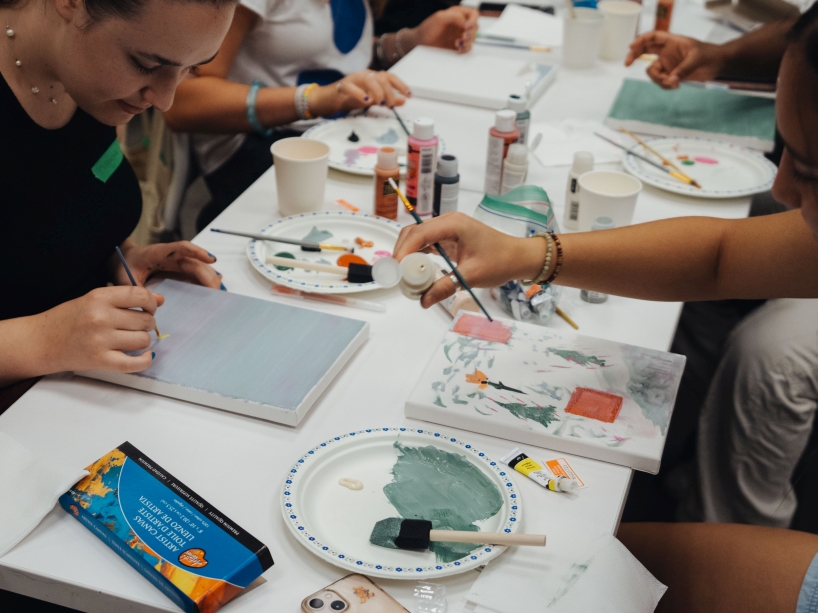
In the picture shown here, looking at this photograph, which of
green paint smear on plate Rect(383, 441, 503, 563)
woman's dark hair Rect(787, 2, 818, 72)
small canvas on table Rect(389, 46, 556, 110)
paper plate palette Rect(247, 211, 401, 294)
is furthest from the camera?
small canvas on table Rect(389, 46, 556, 110)

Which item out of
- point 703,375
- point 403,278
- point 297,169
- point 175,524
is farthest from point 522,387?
point 703,375

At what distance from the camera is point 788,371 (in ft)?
5.02

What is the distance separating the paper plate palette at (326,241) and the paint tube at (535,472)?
0.39m

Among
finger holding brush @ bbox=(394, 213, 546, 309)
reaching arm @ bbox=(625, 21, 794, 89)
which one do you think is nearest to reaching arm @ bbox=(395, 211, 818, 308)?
finger holding brush @ bbox=(394, 213, 546, 309)

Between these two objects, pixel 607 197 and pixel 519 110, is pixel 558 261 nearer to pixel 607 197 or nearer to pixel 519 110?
Answer: pixel 607 197

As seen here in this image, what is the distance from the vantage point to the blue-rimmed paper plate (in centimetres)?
78

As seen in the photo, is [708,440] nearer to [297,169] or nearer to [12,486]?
[297,169]

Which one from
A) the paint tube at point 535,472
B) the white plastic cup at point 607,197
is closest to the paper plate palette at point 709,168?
the white plastic cup at point 607,197

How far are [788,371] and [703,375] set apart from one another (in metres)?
0.66

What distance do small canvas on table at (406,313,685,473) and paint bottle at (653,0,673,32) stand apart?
5.14 feet

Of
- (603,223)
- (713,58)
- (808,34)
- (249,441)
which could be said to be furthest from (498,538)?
(713,58)

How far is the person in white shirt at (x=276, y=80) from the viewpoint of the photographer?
177 cm

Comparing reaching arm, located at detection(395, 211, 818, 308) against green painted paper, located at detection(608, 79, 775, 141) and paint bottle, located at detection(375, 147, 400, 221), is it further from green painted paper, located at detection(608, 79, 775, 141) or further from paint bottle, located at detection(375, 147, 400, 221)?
green painted paper, located at detection(608, 79, 775, 141)

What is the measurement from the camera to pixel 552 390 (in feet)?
3.35
